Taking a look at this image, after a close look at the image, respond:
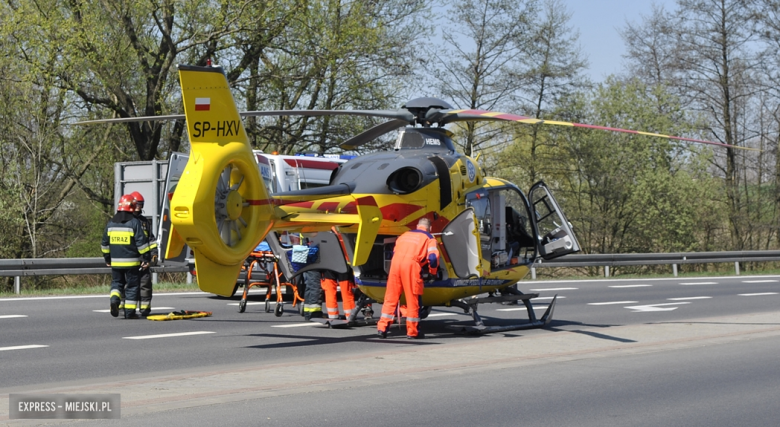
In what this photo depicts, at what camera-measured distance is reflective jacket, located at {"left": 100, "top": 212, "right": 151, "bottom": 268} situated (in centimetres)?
1409

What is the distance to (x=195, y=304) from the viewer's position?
56.4 feet

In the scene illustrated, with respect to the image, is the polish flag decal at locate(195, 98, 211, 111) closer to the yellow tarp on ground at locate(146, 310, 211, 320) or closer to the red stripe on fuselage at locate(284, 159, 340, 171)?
the yellow tarp on ground at locate(146, 310, 211, 320)

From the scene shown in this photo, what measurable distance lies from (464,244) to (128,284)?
565cm

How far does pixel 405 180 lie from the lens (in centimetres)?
1223

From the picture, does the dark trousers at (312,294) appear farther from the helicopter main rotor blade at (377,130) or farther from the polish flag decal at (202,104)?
the polish flag decal at (202,104)

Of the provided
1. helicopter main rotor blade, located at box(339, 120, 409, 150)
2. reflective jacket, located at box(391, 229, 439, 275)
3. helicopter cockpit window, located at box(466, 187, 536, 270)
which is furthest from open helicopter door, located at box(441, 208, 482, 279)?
helicopter main rotor blade, located at box(339, 120, 409, 150)

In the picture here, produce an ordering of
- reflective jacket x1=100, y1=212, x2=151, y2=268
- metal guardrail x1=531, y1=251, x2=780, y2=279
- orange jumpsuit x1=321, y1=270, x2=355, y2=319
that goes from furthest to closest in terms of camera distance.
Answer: metal guardrail x1=531, y1=251, x2=780, y2=279 < reflective jacket x1=100, y1=212, x2=151, y2=268 < orange jumpsuit x1=321, y1=270, x2=355, y2=319

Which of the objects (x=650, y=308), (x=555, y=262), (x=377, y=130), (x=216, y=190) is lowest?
(x=650, y=308)

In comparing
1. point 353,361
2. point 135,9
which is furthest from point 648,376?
point 135,9

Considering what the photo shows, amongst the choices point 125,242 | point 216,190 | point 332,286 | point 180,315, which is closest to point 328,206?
point 216,190

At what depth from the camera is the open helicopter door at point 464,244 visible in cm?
1248

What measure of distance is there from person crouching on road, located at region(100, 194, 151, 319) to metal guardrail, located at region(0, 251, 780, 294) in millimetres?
4527

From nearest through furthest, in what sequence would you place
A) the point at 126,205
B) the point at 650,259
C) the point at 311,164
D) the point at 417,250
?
the point at 417,250 → the point at 126,205 → the point at 311,164 → the point at 650,259

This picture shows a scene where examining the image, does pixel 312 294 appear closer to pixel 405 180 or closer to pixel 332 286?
pixel 332 286
